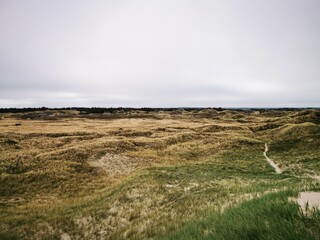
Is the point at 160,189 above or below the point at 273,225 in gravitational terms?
below

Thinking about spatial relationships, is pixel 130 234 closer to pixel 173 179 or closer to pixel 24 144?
pixel 173 179

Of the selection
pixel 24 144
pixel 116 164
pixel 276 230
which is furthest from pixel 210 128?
pixel 276 230

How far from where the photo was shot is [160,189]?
20812mm

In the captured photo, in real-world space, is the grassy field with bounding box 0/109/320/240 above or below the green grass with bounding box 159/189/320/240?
below

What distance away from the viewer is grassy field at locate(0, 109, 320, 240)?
262 inches

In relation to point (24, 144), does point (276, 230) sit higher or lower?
higher

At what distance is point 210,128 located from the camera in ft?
224

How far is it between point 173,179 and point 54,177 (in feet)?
43.4

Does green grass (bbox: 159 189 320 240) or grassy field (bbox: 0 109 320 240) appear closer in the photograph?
green grass (bbox: 159 189 320 240)

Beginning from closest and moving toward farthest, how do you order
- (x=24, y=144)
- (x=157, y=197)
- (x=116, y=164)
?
(x=157, y=197)
(x=116, y=164)
(x=24, y=144)

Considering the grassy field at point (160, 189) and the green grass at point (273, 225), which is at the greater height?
the green grass at point (273, 225)

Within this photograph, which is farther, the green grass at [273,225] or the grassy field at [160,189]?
the grassy field at [160,189]

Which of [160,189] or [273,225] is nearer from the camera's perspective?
[273,225]

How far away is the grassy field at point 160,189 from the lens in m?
6.66
